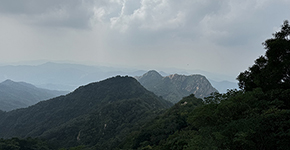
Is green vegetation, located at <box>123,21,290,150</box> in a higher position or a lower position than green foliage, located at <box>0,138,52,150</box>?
higher

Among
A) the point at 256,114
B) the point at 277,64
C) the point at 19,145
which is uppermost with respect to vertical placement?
the point at 277,64

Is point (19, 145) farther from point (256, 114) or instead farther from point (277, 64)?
point (277, 64)

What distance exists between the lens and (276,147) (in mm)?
21125

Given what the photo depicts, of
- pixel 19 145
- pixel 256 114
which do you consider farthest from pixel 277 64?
pixel 19 145

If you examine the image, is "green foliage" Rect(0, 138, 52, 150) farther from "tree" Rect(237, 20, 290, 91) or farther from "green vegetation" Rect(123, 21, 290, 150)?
"tree" Rect(237, 20, 290, 91)

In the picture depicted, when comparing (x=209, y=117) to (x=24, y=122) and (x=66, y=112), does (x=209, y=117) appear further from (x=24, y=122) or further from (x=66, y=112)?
(x=24, y=122)

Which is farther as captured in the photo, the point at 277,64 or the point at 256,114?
the point at 277,64

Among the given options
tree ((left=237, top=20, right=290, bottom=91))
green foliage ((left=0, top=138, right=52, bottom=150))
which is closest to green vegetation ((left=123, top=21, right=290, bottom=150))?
tree ((left=237, top=20, right=290, bottom=91))

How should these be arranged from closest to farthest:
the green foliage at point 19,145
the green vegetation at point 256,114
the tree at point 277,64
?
the green vegetation at point 256,114, the tree at point 277,64, the green foliage at point 19,145

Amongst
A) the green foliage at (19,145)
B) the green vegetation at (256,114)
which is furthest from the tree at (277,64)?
the green foliage at (19,145)

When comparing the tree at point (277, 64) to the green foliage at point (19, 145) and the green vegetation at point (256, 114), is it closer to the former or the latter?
the green vegetation at point (256, 114)

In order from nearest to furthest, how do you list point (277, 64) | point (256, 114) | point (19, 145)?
point (256, 114) < point (277, 64) < point (19, 145)

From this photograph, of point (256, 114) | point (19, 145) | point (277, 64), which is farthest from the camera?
point (19, 145)

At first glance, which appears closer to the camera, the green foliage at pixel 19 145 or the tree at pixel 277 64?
the tree at pixel 277 64
